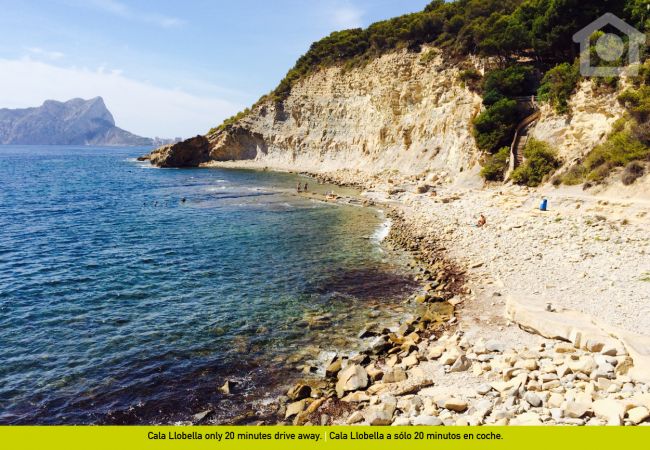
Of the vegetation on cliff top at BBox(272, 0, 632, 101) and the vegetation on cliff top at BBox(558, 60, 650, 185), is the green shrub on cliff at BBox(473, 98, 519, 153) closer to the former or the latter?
the vegetation on cliff top at BBox(272, 0, 632, 101)

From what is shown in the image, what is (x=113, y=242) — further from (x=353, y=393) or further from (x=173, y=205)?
(x=353, y=393)

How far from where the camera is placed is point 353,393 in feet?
35.2

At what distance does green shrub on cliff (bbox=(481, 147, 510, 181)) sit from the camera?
36188 mm

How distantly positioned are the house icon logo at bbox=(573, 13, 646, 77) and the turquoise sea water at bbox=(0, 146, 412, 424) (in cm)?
2045

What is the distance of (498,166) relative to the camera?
1426 inches

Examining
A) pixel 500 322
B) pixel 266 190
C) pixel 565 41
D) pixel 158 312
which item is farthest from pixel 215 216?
pixel 565 41

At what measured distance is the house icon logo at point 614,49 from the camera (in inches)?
1154

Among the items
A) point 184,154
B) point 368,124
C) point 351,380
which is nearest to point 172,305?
point 351,380

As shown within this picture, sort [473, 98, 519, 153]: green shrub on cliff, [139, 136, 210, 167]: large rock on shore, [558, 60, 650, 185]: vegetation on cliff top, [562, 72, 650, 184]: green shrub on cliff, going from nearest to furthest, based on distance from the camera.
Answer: [558, 60, 650, 185]: vegetation on cliff top
[562, 72, 650, 184]: green shrub on cliff
[473, 98, 519, 153]: green shrub on cliff
[139, 136, 210, 167]: large rock on shore

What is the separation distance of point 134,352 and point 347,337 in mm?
7251

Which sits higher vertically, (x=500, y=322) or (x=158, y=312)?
(x=500, y=322)

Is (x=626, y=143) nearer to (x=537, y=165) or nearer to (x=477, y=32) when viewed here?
(x=537, y=165)

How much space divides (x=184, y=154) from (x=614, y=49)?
256 feet

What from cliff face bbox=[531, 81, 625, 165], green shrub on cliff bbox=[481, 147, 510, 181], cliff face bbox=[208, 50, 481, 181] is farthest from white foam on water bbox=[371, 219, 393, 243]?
cliff face bbox=[208, 50, 481, 181]
